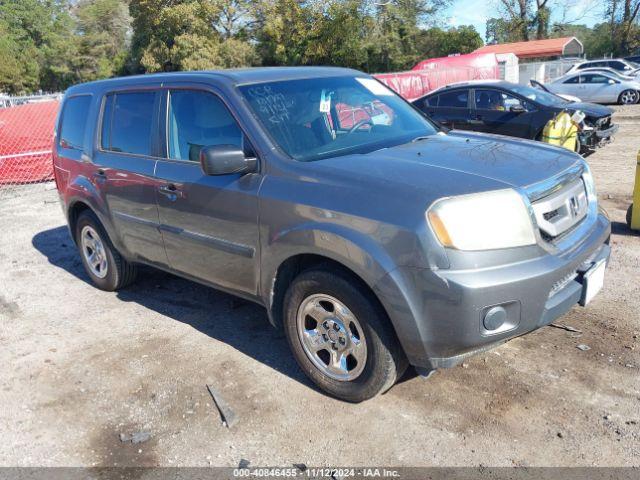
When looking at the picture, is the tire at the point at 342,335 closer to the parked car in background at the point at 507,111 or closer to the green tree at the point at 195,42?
the parked car in background at the point at 507,111

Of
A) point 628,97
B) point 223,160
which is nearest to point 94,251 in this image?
point 223,160

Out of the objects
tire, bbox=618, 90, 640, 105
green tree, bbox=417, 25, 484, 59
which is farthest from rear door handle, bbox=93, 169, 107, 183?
green tree, bbox=417, 25, 484, 59

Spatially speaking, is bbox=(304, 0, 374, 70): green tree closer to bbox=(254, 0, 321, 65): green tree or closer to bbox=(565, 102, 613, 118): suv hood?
bbox=(254, 0, 321, 65): green tree

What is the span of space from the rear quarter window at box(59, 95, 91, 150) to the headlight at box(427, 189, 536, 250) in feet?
12.5

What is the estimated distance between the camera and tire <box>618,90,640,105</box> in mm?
21844

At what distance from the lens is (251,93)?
3920 mm

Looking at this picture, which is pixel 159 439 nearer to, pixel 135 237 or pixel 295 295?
pixel 295 295

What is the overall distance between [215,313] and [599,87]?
70.7 feet

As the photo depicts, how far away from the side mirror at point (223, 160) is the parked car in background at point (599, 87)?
21043 mm

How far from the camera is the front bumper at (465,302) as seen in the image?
2.88 metres

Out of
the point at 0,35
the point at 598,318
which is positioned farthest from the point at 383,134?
the point at 0,35

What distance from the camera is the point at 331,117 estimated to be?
407 centimetres

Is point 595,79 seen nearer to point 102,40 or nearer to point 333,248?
point 333,248

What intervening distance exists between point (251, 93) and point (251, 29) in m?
42.1
